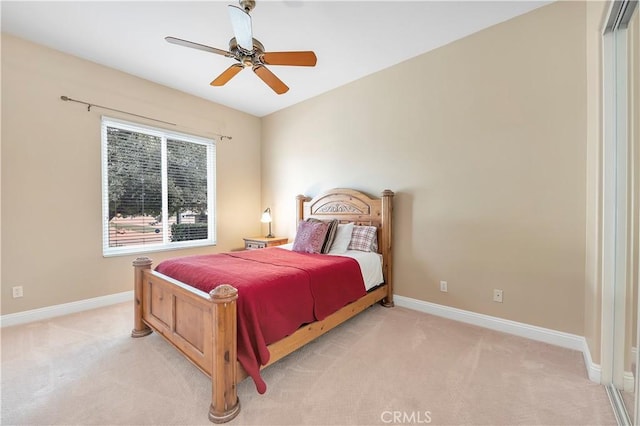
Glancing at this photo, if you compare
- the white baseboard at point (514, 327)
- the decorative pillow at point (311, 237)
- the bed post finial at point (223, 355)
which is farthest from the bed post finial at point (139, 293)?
the white baseboard at point (514, 327)

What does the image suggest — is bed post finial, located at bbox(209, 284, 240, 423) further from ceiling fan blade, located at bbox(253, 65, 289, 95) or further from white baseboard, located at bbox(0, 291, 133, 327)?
white baseboard, located at bbox(0, 291, 133, 327)

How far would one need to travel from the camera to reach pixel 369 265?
9.58 feet

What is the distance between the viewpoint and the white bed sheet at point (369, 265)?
283cm

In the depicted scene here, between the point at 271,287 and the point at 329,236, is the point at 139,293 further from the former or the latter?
the point at 329,236

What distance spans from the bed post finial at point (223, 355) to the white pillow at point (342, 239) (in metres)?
1.77

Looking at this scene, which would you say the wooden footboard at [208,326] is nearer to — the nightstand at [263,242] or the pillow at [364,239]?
the pillow at [364,239]

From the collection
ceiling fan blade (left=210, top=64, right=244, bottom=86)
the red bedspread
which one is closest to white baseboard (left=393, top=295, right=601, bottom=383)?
the red bedspread

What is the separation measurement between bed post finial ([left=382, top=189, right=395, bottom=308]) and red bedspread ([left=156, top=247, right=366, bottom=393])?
570 millimetres

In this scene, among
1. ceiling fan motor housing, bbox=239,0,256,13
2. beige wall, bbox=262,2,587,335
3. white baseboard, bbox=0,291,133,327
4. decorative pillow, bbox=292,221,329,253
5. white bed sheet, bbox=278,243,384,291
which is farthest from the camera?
decorative pillow, bbox=292,221,329,253

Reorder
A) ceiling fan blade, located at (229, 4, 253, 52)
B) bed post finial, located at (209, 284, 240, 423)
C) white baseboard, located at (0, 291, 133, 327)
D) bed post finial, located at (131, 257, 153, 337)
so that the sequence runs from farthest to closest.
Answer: white baseboard, located at (0, 291, 133, 327) → bed post finial, located at (131, 257, 153, 337) → ceiling fan blade, located at (229, 4, 253, 52) → bed post finial, located at (209, 284, 240, 423)

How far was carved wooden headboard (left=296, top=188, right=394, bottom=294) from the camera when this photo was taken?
318cm

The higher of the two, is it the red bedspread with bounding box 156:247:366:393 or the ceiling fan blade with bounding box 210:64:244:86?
the ceiling fan blade with bounding box 210:64:244:86

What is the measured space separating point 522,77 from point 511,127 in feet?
1.43

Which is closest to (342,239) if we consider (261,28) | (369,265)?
(369,265)
